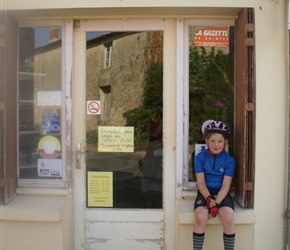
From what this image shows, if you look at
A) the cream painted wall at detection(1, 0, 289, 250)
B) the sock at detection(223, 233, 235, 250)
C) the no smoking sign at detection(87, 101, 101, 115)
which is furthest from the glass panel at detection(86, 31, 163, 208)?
the sock at detection(223, 233, 235, 250)

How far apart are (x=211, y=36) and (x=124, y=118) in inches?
50.3

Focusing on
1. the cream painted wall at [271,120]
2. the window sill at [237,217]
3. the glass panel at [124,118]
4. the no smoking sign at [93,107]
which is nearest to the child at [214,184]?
the window sill at [237,217]

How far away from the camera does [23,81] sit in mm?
3643

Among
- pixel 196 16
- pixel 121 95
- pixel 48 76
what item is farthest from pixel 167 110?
pixel 48 76

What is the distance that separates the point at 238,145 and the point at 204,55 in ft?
3.33

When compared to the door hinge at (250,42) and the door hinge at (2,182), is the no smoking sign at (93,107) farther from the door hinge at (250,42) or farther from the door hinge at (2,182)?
the door hinge at (250,42)

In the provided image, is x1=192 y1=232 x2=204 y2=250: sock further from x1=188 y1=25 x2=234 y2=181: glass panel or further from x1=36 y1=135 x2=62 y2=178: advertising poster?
x1=36 y1=135 x2=62 y2=178: advertising poster

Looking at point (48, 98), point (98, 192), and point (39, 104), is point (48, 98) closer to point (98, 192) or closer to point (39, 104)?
point (39, 104)

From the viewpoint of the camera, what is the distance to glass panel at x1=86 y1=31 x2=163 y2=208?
141 inches

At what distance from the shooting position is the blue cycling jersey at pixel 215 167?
127 inches

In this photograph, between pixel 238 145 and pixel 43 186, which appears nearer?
pixel 238 145

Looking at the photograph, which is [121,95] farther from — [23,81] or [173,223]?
[173,223]

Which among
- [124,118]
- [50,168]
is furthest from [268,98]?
[50,168]

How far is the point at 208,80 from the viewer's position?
140 inches
